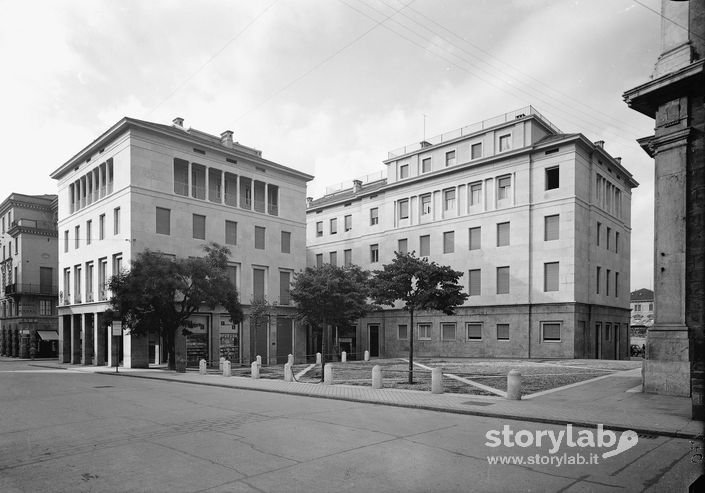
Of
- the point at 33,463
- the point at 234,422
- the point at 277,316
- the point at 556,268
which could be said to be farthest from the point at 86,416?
the point at 556,268

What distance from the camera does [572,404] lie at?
43.8 feet

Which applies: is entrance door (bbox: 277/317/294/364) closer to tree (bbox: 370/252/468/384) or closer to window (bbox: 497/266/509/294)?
window (bbox: 497/266/509/294)

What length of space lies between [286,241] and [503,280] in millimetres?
17828

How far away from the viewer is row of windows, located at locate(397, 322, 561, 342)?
37.0m

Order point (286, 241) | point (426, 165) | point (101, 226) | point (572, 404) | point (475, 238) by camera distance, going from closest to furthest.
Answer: point (572, 404) < point (101, 226) < point (475, 238) < point (286, 241) < point (426, 165)

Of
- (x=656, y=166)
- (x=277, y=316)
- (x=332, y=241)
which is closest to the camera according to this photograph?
(x=656, y=166)

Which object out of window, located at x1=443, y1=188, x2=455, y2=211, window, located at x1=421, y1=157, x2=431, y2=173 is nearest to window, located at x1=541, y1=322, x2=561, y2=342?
window, located at x1=443, y1=188, x2=455, y2=211

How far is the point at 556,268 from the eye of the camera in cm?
3744

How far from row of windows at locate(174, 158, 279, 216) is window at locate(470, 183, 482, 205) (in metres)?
16.1

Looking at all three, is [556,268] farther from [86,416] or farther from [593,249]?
[86,416]

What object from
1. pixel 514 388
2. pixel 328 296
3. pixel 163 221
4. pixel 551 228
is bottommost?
pixel 514 388

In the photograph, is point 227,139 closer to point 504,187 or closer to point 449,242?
point 449,242

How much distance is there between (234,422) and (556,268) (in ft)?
104

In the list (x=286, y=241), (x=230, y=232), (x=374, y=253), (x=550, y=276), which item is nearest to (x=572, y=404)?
(x=550, y=276)
